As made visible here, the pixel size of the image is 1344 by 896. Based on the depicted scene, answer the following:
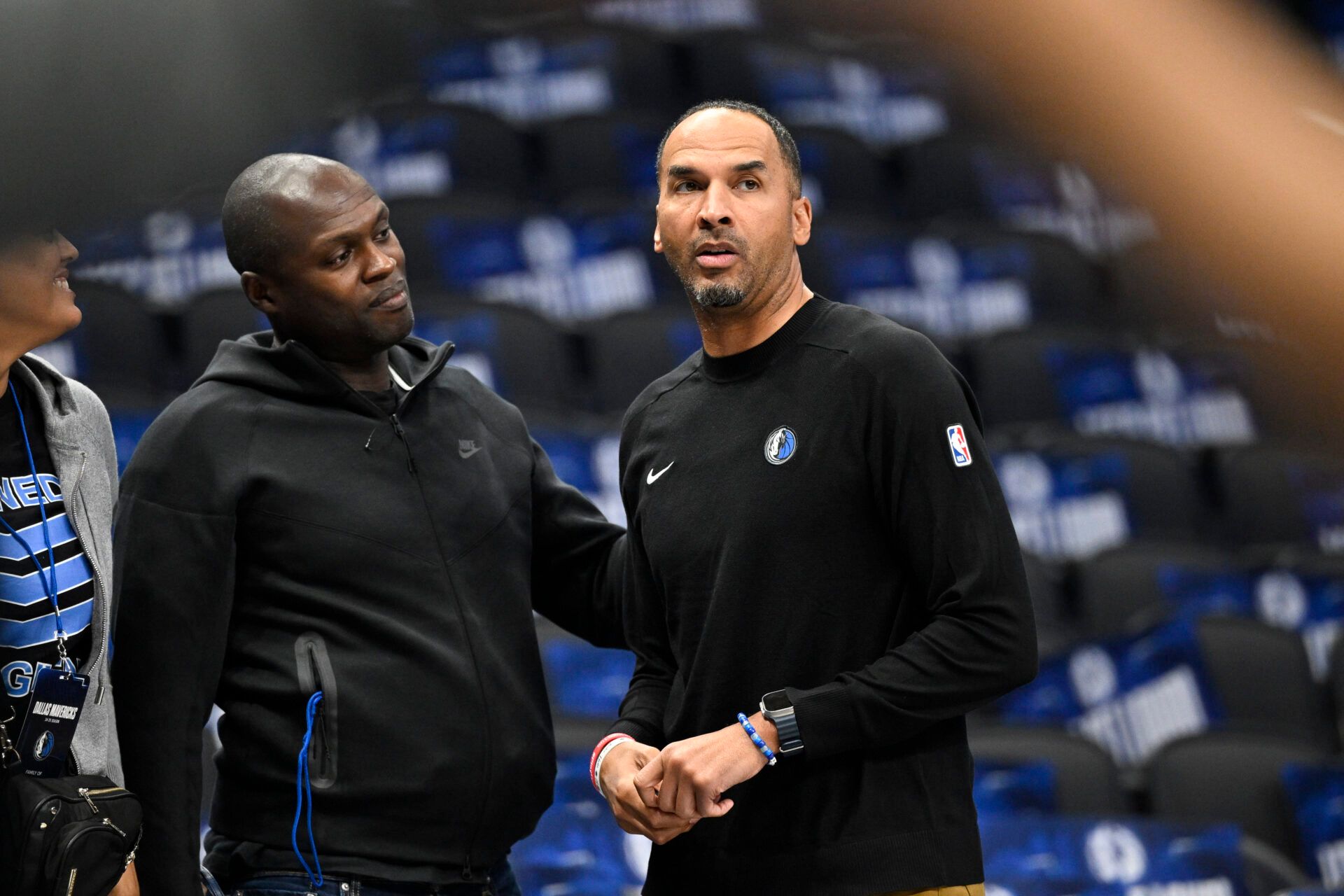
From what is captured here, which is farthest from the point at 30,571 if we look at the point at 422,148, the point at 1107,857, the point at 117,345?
the point at 422,148

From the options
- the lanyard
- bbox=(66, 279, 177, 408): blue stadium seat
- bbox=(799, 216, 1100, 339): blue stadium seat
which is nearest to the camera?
the lanyard

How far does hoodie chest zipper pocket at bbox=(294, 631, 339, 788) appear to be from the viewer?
196 centimetres

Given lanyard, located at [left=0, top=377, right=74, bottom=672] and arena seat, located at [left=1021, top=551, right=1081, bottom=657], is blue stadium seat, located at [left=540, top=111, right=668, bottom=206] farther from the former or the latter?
lanyard, located at [left=0, top=377, right=74, bottom=672]

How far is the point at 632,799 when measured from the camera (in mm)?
1781

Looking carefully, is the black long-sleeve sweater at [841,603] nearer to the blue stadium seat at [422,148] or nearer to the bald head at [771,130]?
the bald head at [771,130]

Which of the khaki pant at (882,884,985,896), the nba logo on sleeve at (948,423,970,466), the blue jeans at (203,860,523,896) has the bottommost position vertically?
the blue jeans at (203,860,523,896)

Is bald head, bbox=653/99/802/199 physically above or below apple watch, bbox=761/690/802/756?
above

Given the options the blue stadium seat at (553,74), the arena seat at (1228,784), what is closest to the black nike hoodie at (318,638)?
the arena seat at (1228,784)

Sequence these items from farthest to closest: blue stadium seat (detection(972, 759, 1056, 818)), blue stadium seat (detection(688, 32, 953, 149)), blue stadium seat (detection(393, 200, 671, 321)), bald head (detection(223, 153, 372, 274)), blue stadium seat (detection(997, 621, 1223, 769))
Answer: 1. blue stadium seat (detection(688, 32, 953, 149))
2. blue stadium seat (detection(393, 200, 671, 321))
3. blue stadium seat (detection(997, 621, 1223, 769))
4. blue stadium seat (detection(972, 759, 1056, 818))
5. bald head (detection(223, 153, 372, 274))

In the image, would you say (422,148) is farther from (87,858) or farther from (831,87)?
(87,858)

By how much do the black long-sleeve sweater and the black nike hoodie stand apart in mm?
249

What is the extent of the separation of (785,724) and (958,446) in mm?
370

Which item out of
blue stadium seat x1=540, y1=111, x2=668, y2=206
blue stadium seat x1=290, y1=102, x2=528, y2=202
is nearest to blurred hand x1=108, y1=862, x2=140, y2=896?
blue stadium seat x1=290, y1=102, x2=528, y2=202

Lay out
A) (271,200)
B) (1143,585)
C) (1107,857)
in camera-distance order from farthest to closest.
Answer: (1143,585) < (1107,857) < (271,200)
